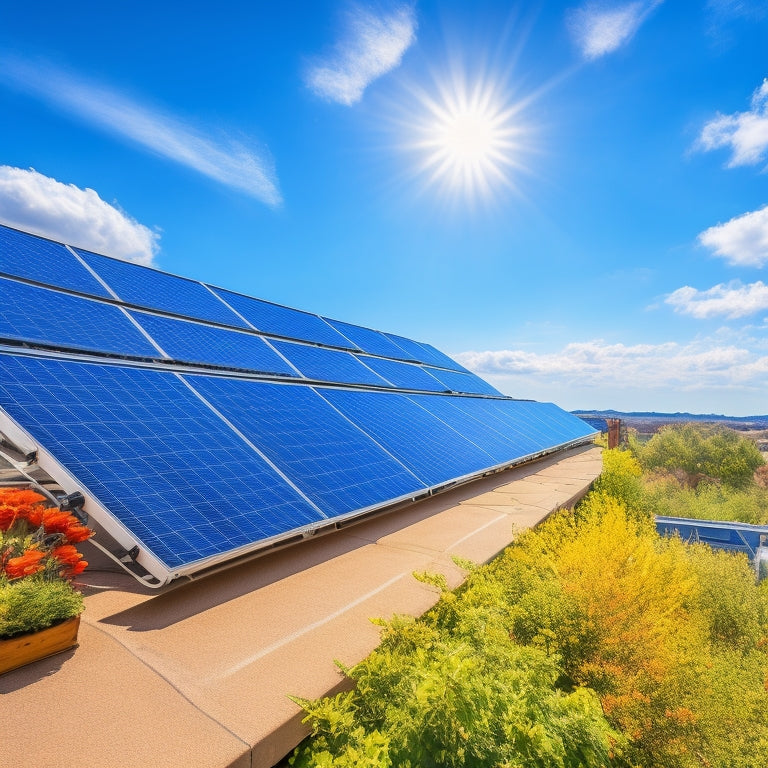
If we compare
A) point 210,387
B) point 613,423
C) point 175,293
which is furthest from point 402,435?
point 613,423

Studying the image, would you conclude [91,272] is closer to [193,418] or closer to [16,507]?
[193,418]

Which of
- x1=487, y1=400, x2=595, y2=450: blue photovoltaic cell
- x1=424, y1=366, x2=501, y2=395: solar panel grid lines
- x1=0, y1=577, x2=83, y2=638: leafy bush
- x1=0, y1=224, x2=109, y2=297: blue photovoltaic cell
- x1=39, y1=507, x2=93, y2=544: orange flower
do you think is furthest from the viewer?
x1=424, y1=366, x2=501, y2=395: solar panel grid lines

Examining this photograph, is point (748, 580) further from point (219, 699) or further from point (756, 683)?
point (219, 699)

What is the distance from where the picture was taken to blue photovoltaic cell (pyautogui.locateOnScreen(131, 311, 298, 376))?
10148 mm

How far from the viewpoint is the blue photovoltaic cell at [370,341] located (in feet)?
65.7

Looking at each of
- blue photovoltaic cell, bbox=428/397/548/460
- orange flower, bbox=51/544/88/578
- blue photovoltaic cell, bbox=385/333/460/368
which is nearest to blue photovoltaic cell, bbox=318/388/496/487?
blue photovoltaic cell, bbox=428/397/548/460

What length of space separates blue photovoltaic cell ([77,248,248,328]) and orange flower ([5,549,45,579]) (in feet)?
28.4

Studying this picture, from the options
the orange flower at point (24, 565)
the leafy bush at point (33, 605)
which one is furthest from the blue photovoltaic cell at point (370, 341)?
the leafy bush at point (33, 605)

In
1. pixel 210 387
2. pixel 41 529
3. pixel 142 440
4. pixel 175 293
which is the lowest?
pixel 41 529

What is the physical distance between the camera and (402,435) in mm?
10469

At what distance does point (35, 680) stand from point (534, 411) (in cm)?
2333

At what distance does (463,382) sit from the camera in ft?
77.3

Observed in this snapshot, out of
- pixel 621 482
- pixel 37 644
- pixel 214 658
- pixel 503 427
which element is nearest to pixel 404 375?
pixel 503 427

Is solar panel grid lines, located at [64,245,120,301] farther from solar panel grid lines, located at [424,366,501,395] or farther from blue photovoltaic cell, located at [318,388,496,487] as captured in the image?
solar panel grid lines, located at [424,366,501,395]
